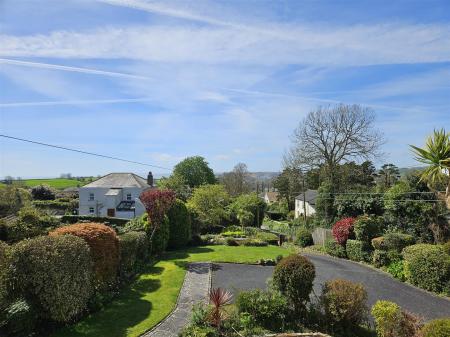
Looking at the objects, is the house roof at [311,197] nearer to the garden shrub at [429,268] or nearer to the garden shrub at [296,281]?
the garden shrub at [429,268]

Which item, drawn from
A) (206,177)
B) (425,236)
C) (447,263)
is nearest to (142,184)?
(206,177)

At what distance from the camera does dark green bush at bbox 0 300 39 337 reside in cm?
912

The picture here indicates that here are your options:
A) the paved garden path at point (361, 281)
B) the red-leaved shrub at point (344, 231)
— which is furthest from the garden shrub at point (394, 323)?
the red-leaved shrub at point (344, 231)

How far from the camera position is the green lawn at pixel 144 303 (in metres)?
11.3

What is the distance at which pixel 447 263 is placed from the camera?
55.8ft

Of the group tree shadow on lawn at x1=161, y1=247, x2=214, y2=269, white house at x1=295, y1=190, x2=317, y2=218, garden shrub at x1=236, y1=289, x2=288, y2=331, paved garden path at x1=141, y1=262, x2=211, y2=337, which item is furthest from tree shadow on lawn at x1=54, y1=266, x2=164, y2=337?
white house at x1=295, y1=190, x2=317, y2=218

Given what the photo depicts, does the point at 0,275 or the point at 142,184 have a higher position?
the point at 142,184

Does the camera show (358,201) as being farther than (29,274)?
Yes

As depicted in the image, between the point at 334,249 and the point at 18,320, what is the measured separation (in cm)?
2179

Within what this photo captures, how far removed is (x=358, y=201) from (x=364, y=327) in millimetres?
16631

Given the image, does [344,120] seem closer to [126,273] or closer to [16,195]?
[126,273]

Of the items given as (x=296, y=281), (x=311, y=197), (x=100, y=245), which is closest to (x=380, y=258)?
(x=296, y=281)

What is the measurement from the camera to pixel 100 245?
533 inches

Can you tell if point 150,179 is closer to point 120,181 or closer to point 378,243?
point 120,181
